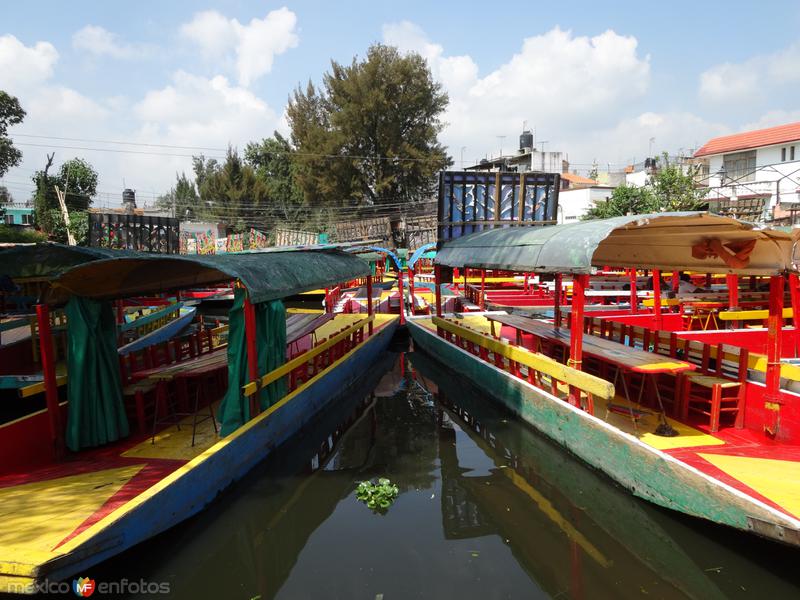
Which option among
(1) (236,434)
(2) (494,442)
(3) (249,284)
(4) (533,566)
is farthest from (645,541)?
(3) (249,284)

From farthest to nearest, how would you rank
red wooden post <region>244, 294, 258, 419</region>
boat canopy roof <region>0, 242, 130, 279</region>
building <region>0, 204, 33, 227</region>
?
building <region>0, 204, 33, 227</region>
boat canopy roof <region>0, 242, 130, 279</region>
red wooden post <region>244, 294, 258, 419</region>

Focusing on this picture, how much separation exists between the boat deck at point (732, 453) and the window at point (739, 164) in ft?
81.0

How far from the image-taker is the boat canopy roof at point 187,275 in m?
5.33

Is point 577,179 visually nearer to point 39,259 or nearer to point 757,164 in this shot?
point 757,164

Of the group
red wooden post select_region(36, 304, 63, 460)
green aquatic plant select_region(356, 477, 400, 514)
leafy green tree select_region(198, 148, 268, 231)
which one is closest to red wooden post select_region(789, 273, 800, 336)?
green aquatic plant select_region(356, 477, 400, 514)

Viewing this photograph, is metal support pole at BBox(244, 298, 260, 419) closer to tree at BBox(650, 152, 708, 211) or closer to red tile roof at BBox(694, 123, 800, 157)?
tree at BBox(650, 152, 708, 211)

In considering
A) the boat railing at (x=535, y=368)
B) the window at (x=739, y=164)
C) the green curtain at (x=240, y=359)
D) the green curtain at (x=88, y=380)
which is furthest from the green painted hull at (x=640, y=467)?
the window at (x=739, y=164)

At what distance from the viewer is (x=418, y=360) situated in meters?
13.3

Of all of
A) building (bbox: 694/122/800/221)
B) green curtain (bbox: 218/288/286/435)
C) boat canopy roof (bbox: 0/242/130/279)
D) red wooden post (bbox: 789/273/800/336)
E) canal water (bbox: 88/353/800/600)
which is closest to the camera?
canal water (bbox: 88/353/800/600)

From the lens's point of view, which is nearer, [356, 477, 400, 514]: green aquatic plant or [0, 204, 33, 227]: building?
[356, 477, 400, 514]: green aquatic plant

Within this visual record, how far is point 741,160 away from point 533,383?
1044 inches

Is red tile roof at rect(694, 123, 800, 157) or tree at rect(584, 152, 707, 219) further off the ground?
red tile roof at rect(694, 123, 800, 157)

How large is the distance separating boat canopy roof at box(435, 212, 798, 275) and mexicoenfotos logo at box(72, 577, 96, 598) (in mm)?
5438

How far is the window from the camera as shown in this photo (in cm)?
2572
